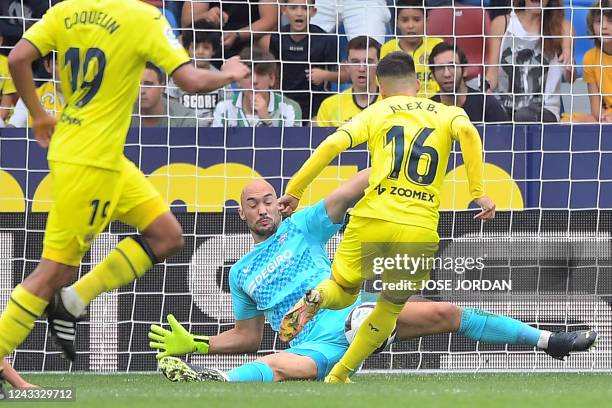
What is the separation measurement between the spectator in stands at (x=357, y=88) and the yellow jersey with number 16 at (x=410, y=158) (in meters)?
3.46

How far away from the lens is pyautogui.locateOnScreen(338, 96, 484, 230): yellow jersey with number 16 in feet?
21.7

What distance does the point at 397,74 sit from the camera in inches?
271

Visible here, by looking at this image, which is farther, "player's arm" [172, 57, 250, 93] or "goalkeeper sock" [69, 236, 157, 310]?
"goalkeeper sock" [69, 236, 157, 310]

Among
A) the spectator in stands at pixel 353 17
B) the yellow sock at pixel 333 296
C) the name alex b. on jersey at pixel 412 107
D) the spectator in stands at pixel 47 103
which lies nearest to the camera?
the yellow sock at pixel 333 296

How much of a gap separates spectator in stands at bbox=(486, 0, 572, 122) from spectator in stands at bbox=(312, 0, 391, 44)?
1013 mm

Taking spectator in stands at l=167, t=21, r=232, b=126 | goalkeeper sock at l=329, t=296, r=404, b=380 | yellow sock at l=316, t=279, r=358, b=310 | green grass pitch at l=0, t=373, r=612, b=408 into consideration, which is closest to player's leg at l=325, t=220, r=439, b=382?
goalkeeper sock at l=329, t=296, r=404, b=380

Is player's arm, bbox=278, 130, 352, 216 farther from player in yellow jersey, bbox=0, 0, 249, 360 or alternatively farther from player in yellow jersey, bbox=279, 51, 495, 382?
player in yellow jersey, bbox=0, 0, 249, 360

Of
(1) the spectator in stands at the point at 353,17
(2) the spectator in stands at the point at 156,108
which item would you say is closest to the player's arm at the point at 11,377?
(2) the spectator in stands at the point at 156,108

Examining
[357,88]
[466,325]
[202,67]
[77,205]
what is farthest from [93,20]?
[357,88]

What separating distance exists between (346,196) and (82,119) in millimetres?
2035

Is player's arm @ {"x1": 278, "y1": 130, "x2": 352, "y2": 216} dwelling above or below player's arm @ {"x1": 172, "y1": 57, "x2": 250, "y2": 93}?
below

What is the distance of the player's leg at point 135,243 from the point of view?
19.3 ft

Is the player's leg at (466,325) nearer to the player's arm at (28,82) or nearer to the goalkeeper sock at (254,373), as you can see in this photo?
the goalkeeper sock at (254,373)

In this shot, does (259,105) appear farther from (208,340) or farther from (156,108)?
(208,340)
